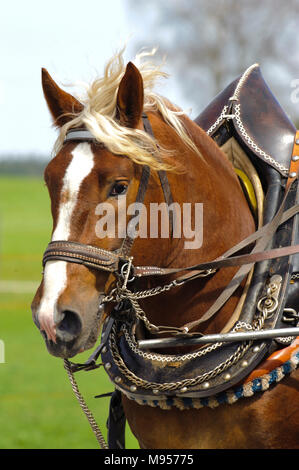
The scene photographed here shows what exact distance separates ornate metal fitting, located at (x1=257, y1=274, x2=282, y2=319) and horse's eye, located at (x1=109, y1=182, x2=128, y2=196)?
75 cm

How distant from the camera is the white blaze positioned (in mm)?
2330

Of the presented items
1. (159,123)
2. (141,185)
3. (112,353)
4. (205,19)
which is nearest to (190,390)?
(112,353)

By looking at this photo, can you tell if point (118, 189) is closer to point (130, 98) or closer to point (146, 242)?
point (146, 242)

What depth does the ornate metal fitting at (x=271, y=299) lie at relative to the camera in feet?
8.81

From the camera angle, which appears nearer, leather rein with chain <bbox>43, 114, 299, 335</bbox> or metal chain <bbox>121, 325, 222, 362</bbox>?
leather rein with chain <bbox>43, 114, 299, 335</bbox>

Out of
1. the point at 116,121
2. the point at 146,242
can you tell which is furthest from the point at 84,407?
the point at 116,121

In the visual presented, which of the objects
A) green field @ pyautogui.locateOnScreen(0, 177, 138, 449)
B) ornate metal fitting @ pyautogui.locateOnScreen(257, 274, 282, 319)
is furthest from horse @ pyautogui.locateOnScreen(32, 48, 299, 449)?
green field @ pyautogui.locateOnScreen(0, 177, 138, 449)

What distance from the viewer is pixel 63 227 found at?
2430 mm

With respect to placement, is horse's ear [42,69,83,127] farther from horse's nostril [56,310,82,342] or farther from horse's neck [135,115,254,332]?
horse's nostril [56,310,82,342]

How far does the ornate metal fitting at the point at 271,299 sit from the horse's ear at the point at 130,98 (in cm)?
86

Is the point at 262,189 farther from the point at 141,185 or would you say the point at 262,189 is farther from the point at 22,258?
the point at 22,258

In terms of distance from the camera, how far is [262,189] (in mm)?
3057

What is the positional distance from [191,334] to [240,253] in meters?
0.49

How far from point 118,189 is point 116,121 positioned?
1.00ft
